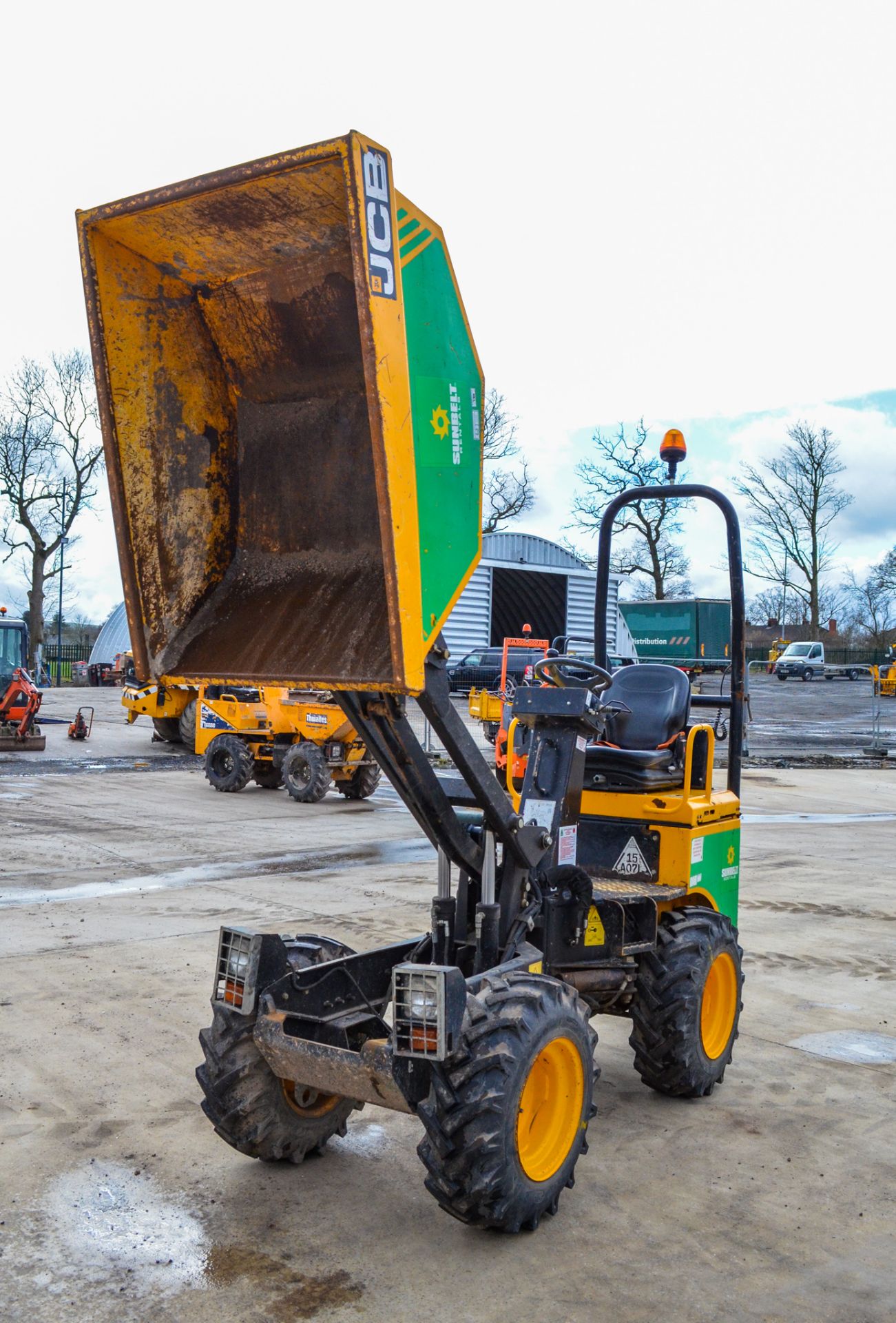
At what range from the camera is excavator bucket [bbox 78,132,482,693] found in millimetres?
3080

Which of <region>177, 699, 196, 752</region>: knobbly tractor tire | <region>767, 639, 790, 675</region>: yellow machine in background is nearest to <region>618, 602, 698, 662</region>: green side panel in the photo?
<region>767, 639, 790, 675</region>: yellow machine in background

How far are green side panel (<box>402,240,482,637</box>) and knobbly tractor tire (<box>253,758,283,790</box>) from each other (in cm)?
1183

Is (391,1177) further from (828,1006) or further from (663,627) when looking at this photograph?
(663,627)

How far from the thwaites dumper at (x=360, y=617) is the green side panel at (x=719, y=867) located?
1.46 feet

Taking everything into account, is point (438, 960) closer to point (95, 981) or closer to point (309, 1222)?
point (309, 1222)

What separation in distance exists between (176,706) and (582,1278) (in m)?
17.5

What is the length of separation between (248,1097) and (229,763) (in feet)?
37.0

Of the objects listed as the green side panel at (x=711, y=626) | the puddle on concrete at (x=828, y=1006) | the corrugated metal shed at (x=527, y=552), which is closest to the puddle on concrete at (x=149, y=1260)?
the puddle on concrete at (x=828, y=1006)

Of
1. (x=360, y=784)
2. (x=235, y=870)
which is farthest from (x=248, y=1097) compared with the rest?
(x=360, y=784)

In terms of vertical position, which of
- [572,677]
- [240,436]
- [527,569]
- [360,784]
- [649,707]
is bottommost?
[360,784]

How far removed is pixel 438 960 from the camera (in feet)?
12.8

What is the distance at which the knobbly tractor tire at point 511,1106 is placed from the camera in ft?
10.3

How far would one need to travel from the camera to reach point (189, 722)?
2028 centimetres

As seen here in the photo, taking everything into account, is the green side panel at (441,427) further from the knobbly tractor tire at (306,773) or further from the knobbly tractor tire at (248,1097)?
the knobbly tractor tire at (306,773)
